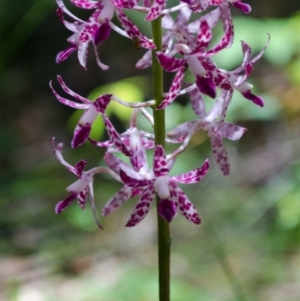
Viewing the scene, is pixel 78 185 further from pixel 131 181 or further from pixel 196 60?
pixel 196 60

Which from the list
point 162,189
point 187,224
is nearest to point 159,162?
point 162,189

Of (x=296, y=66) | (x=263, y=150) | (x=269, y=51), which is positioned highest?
(x=269, y=51)

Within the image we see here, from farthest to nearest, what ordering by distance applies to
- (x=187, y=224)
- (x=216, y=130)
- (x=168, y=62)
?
(x=187, y=224)
(x=216, y=130)
(x=168, y=62)

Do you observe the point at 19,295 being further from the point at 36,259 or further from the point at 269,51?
the point at 269,51

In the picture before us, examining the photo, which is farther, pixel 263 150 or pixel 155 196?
pixel 263 150

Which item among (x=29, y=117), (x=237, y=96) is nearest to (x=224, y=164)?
(x=237, y=96)

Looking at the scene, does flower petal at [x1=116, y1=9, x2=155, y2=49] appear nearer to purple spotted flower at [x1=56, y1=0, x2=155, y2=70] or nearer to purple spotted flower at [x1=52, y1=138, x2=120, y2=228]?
purple spotted flower at [x1=56, y1=0, x2=155, y2=70]

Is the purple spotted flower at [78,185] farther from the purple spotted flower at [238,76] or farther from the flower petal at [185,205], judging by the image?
the purple spotted flower at [238,76]
